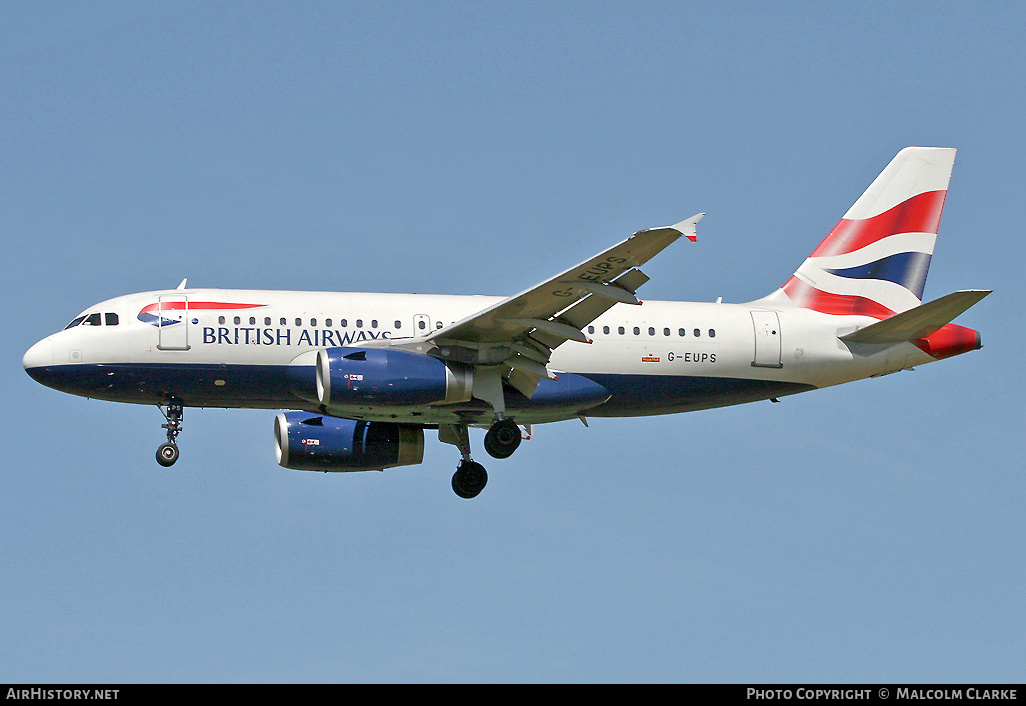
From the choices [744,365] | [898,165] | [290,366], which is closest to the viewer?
[290,366]

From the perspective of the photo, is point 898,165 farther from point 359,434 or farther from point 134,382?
point 134,382

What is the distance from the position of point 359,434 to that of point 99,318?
6965 mm

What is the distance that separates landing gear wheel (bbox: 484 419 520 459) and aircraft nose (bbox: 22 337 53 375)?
10232 millimetres

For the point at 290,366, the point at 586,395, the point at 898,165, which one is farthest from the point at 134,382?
the point at 898,165

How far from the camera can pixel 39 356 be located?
3378 cm

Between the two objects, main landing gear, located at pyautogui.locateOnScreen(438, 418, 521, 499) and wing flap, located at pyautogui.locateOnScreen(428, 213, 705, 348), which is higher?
wing flap, located at pyautogui.locateOnScreen(428, 213, 705, 348)

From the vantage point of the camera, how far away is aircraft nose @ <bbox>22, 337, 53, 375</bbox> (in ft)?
111

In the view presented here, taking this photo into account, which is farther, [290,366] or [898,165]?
[898,165]

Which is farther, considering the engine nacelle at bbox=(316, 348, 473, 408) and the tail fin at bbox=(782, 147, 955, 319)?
the tail fin at bbox=(782, 147, 955, 319)

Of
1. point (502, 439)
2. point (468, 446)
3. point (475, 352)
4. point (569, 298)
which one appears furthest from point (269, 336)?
point (569, 298)

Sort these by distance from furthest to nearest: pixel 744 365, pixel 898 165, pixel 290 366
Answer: pixel 898 165 → pixel 744 365 → pixel 290 366

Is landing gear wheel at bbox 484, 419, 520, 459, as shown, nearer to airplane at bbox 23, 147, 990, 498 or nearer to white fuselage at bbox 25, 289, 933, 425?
airplane at bbox 23, 147, 990, 498

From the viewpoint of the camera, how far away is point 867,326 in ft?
119

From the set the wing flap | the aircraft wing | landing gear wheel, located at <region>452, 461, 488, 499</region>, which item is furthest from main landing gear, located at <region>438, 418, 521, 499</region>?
the wing flap
